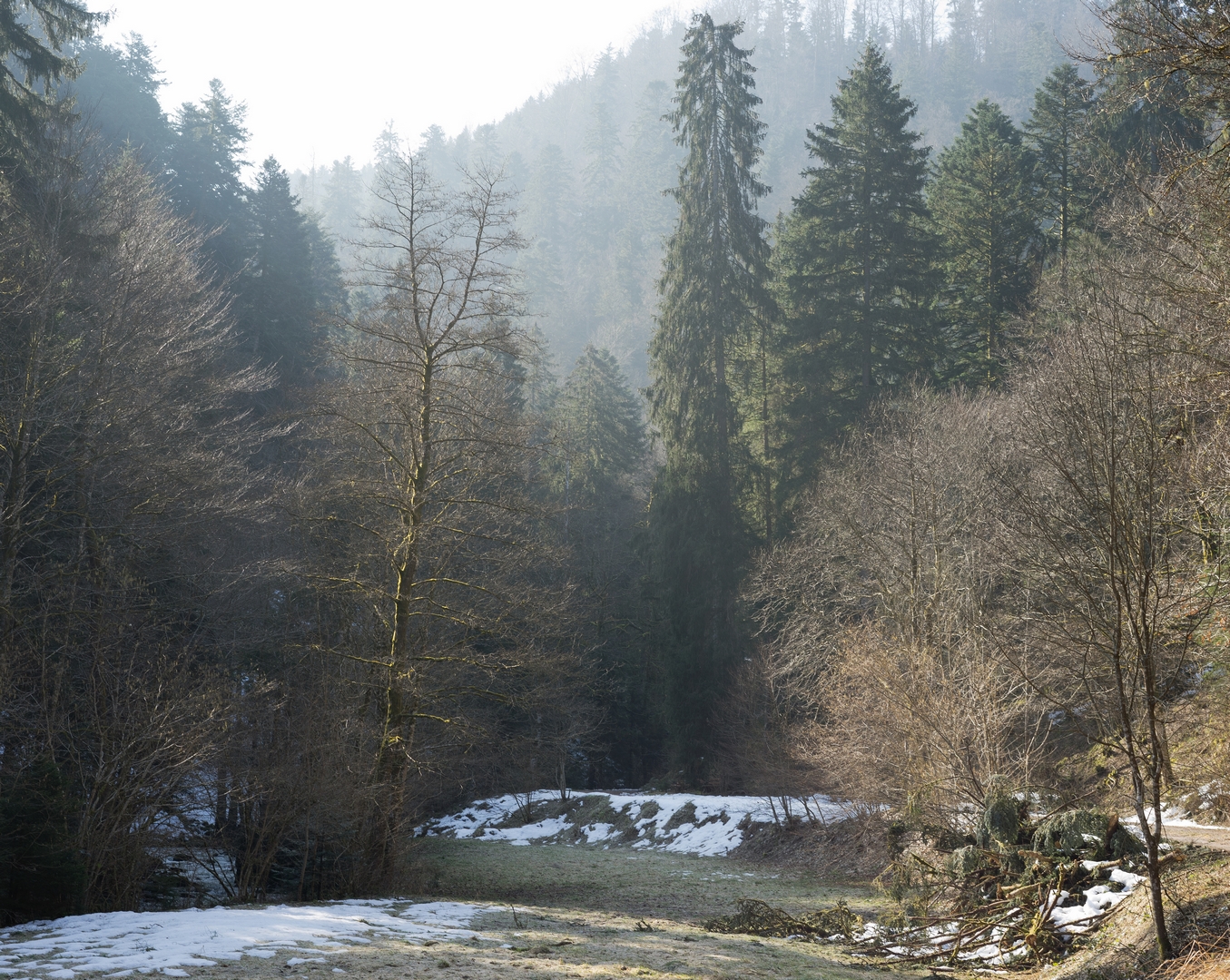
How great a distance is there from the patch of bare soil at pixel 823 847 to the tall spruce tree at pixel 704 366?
27.6 ft

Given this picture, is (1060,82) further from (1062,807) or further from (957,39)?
(957,39)

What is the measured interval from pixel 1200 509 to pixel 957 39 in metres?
99.5

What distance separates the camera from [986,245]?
103 ft

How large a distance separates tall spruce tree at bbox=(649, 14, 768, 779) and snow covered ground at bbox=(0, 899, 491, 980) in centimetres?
1979

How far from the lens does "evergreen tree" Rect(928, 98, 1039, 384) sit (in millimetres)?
30922

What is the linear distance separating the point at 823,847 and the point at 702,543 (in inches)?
487

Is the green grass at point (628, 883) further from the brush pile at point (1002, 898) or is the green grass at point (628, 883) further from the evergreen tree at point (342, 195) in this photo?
the evergreen tree at point (342, 195)

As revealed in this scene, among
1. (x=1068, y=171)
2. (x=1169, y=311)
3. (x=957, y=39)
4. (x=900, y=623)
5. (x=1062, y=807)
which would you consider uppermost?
(x=957, y=39)

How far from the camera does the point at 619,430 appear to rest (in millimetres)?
41438

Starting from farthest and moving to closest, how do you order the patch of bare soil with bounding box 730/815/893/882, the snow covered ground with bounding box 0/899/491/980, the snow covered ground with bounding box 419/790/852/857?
the snow covered ground with bounding box 419/790/852/857
the patch of bare soil with bounding box 730/815/893/882
the snow covered ground with bounding box 0/899/491/980

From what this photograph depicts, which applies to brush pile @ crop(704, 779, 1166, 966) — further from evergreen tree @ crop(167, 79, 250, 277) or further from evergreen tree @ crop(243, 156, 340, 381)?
evergreen tree @ crop(167, 79, 250, 277)

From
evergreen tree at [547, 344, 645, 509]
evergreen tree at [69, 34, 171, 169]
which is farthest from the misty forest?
evergreen tree at [69, 34, 171, 169]

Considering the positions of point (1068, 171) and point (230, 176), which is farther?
point (230, 176)

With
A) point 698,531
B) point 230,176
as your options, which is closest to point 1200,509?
point 698,531
